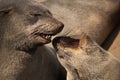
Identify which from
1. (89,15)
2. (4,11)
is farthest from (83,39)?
(89,15)

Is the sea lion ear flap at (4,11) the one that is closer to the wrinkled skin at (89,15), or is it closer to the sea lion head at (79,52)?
the sea lion head at (79,52)

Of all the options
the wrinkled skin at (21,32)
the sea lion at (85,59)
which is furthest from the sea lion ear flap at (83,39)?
the wrinkled skin at (21,32)

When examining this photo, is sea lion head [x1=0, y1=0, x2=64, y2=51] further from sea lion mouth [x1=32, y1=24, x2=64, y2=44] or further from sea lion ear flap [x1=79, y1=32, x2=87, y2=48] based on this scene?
sea lion ear flap [x1=79, y1=32, x2=87, y2=48]

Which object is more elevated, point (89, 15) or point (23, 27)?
point (23, 27)

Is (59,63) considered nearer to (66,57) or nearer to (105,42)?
(66,57)

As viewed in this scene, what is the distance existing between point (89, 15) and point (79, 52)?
1.65 metres

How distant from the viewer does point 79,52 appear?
433cm

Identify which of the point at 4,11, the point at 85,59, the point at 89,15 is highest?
the point at 4,11

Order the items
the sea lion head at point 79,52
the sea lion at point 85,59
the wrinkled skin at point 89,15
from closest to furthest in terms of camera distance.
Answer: the sea lion at point 85,59
the sea lion head at point 79,52
the wrinkled skin at point 89,15

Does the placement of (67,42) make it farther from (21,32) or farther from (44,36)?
(21,32)

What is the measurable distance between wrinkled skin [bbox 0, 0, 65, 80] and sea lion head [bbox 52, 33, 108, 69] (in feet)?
0.68

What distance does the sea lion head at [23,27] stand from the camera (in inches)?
164

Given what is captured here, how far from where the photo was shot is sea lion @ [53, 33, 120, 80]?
13.5 ft

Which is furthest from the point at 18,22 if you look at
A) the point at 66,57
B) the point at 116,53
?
the point at 116,53
